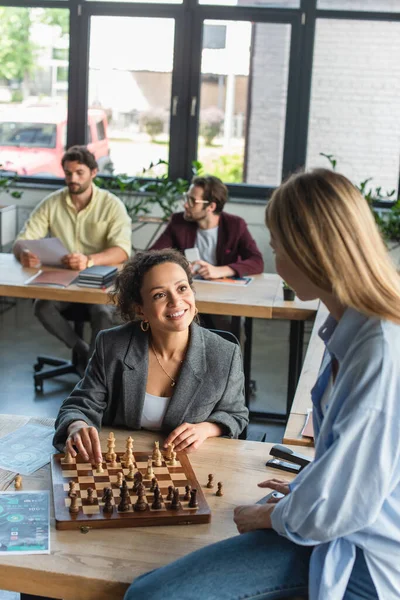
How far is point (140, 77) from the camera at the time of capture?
7.18 meters

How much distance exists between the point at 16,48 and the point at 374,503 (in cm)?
671

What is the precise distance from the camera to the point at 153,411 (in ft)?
7.76

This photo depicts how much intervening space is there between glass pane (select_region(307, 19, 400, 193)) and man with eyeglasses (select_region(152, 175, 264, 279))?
2299 mm

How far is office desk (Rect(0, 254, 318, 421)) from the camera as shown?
13.3ft

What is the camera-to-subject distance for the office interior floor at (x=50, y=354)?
467 cm

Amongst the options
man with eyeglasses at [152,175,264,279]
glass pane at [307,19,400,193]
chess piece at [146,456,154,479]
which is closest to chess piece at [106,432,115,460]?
chess piece at [146,456,154,479]

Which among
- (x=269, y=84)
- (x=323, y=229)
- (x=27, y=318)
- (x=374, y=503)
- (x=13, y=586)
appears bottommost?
(x=27, y=318)

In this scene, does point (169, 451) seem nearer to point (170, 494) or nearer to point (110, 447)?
point (110, 447)

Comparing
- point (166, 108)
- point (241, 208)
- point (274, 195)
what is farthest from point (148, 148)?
point (274, 195)

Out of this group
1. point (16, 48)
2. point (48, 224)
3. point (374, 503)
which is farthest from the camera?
point (16, 48)

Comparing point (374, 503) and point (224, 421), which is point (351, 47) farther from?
point (374, 503)

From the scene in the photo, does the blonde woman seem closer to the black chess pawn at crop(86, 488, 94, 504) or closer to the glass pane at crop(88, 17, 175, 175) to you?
the black chess pawn at crop(86, 488, 94, 504)

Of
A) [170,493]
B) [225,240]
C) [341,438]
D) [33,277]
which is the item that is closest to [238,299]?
[225,240]

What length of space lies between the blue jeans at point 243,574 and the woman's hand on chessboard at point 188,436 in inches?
19.8
